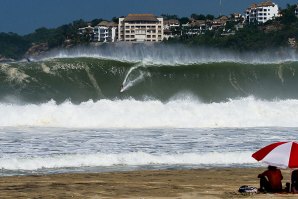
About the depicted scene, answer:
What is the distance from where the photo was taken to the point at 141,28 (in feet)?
608

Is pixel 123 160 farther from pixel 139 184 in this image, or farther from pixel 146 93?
pixel 146 93

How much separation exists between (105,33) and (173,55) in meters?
141

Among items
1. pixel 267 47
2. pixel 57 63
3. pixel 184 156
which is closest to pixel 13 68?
pixel 57 63

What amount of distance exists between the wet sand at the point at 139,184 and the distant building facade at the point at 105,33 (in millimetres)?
175564

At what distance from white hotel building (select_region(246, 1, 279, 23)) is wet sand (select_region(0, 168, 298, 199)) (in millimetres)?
163473

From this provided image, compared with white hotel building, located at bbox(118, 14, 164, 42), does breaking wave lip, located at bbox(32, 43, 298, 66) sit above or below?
below

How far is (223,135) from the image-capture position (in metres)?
23.3

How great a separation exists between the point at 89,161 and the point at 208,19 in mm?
183253

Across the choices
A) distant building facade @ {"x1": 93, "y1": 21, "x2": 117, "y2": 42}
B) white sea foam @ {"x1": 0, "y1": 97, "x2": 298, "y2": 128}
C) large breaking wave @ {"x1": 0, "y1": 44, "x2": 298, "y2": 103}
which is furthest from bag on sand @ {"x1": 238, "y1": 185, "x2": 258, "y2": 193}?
distant building facade @ {"x1": 93, "y1": 21, "x2": 117, "y2": 42}

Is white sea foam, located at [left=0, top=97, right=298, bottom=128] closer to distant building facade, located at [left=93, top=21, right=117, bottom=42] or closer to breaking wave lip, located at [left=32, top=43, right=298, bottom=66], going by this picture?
breaking wave lip, located at [left=32, top=43, right=298, bottom=66]

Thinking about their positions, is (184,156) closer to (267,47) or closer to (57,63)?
(57,63)

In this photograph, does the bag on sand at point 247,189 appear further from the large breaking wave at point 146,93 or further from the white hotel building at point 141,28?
the white hotel building at point 141,28

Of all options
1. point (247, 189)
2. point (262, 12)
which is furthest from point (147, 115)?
point (262, 12)

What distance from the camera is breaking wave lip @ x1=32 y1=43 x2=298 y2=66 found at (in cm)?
4445
